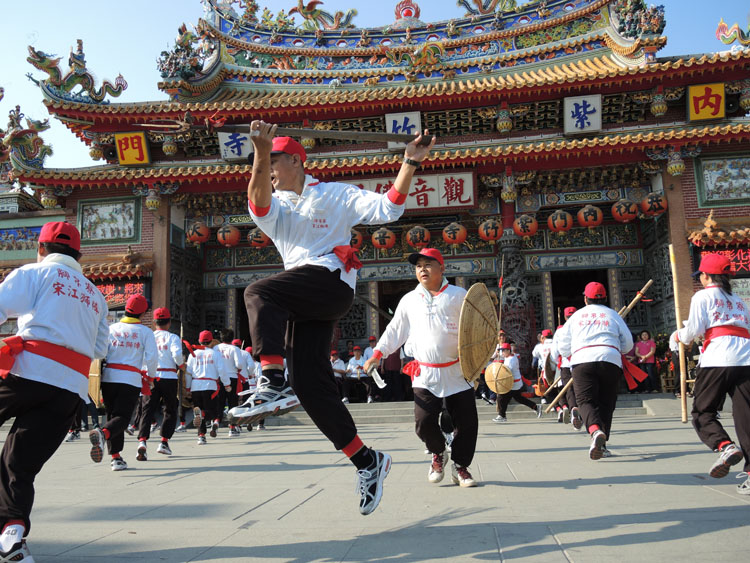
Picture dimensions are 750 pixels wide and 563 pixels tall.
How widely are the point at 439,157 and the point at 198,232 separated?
6038mm

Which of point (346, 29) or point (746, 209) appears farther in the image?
point (346, 29)

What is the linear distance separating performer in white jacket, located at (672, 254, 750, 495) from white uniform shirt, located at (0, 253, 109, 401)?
3750mm

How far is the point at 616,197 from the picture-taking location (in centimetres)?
1342

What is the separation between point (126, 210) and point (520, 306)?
31.5ft

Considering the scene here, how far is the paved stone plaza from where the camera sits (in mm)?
2363

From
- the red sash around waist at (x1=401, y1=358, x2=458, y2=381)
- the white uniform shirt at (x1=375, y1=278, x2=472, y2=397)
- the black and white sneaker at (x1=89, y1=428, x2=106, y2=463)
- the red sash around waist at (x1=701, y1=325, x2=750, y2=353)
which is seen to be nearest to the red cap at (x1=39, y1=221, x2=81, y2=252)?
the white uniform shirt at (x1=375, y1=278, x2=472, y2=397)

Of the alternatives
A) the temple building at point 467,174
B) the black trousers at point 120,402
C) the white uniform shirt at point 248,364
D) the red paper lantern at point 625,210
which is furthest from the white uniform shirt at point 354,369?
the black trousers at point 120,402

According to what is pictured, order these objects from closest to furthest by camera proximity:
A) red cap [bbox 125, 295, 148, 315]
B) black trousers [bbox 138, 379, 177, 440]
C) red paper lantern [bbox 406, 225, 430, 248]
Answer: red cap [bbox 125, 295, 148, 315] → black trousers [bbox 138, 379, 177, 440] → red paper lantern [bbox 406, 225, 430, 248]

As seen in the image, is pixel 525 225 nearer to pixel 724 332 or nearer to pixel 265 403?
pixel 724 332

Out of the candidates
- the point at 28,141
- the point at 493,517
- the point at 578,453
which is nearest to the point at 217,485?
the point at 493,517

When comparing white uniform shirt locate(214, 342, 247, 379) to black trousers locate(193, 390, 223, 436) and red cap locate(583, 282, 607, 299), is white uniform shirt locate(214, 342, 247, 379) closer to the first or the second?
black trousers locate(193, 390, 223, 436)

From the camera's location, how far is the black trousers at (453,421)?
415 centimetres

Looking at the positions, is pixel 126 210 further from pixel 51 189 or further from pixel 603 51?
pixel 603 51

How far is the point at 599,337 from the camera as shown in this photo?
5211 millimetres
